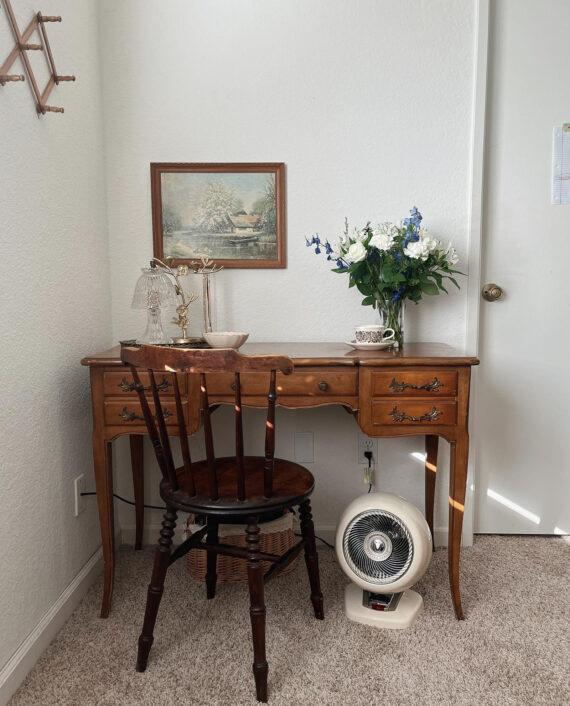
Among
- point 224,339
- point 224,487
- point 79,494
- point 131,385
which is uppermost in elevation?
point 224,339

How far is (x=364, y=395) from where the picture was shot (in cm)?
162

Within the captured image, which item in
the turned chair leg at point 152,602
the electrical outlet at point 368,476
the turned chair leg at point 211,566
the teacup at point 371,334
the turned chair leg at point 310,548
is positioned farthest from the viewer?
the electrical outlet at point 368,476

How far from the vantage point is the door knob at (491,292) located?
210 centimetres

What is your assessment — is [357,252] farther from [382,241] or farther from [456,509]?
[456,509]

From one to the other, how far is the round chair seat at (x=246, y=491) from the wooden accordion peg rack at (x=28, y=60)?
113cm

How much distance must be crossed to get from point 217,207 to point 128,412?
2.96 feet

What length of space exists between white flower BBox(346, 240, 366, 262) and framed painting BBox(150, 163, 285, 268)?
36 centimetres

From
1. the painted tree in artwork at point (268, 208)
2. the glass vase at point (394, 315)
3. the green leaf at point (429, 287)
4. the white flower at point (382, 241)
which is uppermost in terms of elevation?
the painted tree in artwork at point (268, 208)

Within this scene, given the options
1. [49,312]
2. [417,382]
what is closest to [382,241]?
[417,382]

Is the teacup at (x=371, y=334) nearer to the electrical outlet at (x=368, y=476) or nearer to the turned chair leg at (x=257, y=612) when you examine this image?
the electrical outlet at (x=368, y=476)

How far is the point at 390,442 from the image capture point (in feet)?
7.09

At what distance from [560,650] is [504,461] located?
0.81 metres

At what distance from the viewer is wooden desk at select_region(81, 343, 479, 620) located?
1615 mm

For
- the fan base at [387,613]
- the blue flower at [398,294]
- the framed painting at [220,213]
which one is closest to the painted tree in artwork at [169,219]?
the framed painting at [220,213]
